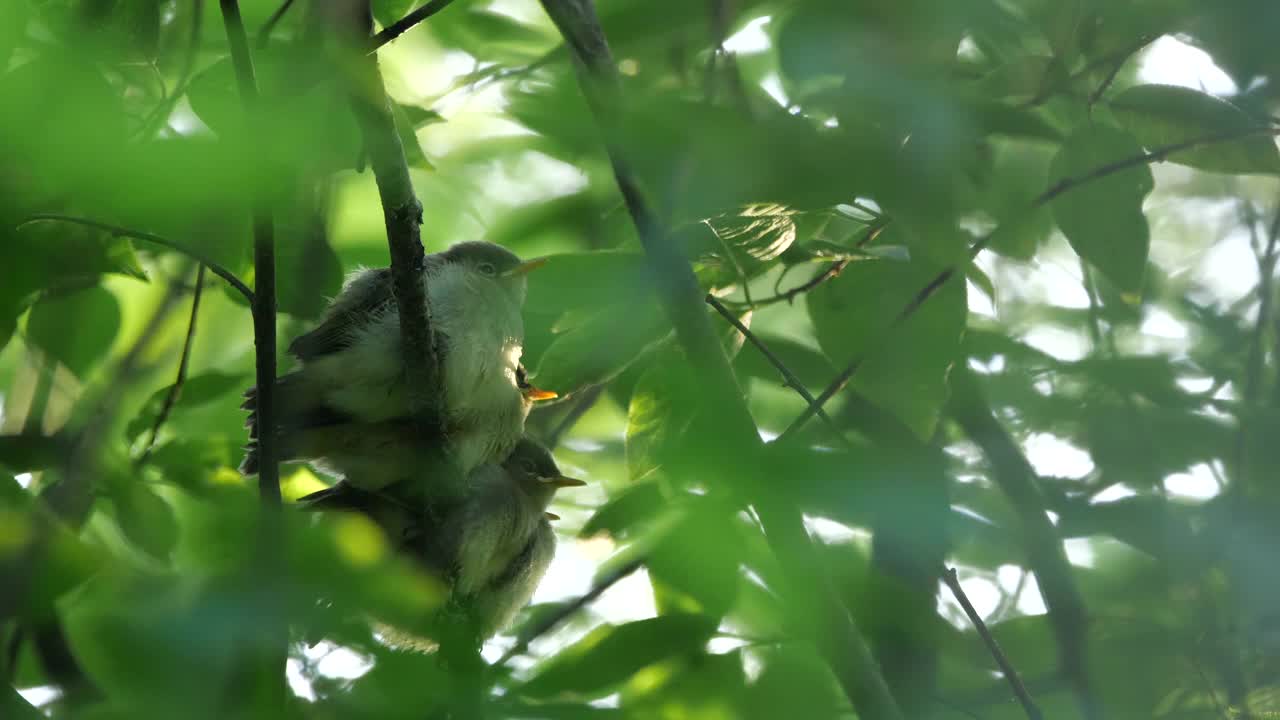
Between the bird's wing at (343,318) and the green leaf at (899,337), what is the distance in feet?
5.16

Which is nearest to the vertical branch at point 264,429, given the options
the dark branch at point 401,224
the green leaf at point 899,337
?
the dark branch at point 401,224

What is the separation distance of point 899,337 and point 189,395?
6.18ft

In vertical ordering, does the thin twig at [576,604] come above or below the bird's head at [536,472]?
below

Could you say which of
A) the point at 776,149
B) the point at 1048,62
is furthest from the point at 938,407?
the point at 776,149

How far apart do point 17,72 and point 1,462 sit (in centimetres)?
160

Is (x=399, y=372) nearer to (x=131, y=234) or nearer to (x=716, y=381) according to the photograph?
(x=131, y=234)

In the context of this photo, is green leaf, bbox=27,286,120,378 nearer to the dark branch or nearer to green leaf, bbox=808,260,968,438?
the dark branch

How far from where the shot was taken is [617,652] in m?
1.93

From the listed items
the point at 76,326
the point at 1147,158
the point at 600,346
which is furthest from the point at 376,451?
the point at 1147,158

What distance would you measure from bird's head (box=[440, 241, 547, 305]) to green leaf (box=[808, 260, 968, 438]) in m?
1.53

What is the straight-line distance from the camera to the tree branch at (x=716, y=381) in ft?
4.66

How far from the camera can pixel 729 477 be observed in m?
1.39

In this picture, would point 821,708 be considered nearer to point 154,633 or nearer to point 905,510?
point 905,510

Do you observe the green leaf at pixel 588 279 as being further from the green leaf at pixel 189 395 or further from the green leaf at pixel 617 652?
the green leaf at pixel 189 395
